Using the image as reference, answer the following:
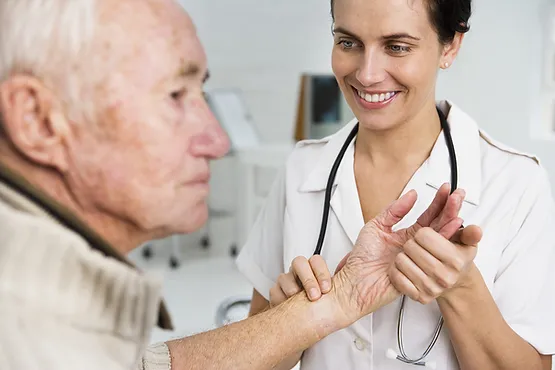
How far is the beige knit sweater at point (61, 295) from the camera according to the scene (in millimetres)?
428

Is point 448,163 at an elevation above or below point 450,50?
below

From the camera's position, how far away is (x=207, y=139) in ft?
1.80

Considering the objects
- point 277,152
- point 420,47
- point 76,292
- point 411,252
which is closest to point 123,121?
point 76,292

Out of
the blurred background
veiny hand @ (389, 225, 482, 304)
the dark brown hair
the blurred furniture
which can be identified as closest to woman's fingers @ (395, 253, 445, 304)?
veiny hand @ (389, 225, 482, 304)

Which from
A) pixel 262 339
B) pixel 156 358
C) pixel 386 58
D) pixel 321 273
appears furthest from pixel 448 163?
pixel 156 358

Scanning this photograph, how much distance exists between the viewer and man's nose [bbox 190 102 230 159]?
541 millimetres

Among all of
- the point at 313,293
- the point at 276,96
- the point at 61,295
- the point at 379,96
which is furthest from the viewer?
the point at 276,96

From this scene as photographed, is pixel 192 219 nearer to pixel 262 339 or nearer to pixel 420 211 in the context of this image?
pixel 262 339

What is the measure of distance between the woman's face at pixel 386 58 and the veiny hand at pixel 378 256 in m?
0.23

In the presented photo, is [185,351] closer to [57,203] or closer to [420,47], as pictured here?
[57,203]

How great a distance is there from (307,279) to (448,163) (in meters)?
0.36

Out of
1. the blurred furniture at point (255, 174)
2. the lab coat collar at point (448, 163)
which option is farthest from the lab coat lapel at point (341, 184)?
the blurred furniture at point (255, 174)

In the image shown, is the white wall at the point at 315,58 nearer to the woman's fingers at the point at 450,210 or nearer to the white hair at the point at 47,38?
the woman's fingers at the point at 450,210

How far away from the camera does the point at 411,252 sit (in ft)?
2.96
